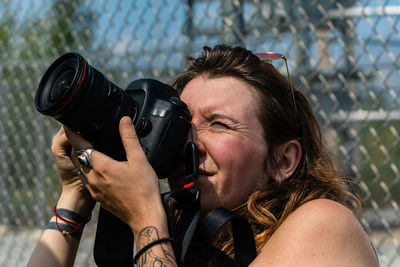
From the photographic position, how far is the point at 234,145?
4.60 ft

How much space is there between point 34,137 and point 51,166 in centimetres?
32

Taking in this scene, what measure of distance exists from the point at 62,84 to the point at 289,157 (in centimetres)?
63

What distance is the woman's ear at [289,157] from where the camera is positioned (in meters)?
1.51

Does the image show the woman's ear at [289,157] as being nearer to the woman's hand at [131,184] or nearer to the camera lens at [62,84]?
the woman's hand at [131,184]

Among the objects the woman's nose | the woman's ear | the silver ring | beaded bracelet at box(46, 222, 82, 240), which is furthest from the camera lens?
the woman's ear

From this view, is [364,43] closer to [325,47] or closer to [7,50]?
[325,47]

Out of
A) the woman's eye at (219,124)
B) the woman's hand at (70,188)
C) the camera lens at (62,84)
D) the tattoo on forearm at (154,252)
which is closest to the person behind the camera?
the tattoo on forearm at (154,252)

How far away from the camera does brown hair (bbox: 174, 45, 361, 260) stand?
142 cm

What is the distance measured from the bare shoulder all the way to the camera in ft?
Result: 1.06

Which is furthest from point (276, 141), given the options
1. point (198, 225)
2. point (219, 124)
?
point (198, 225)

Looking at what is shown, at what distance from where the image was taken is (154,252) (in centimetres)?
121

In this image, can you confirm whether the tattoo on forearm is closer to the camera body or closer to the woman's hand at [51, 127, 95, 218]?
the camera body

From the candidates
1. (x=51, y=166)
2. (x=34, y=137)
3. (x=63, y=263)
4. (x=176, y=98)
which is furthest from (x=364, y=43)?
(x=34, y=137)

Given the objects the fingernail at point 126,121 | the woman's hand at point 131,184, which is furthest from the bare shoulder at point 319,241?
the fingernail at point 126,121
